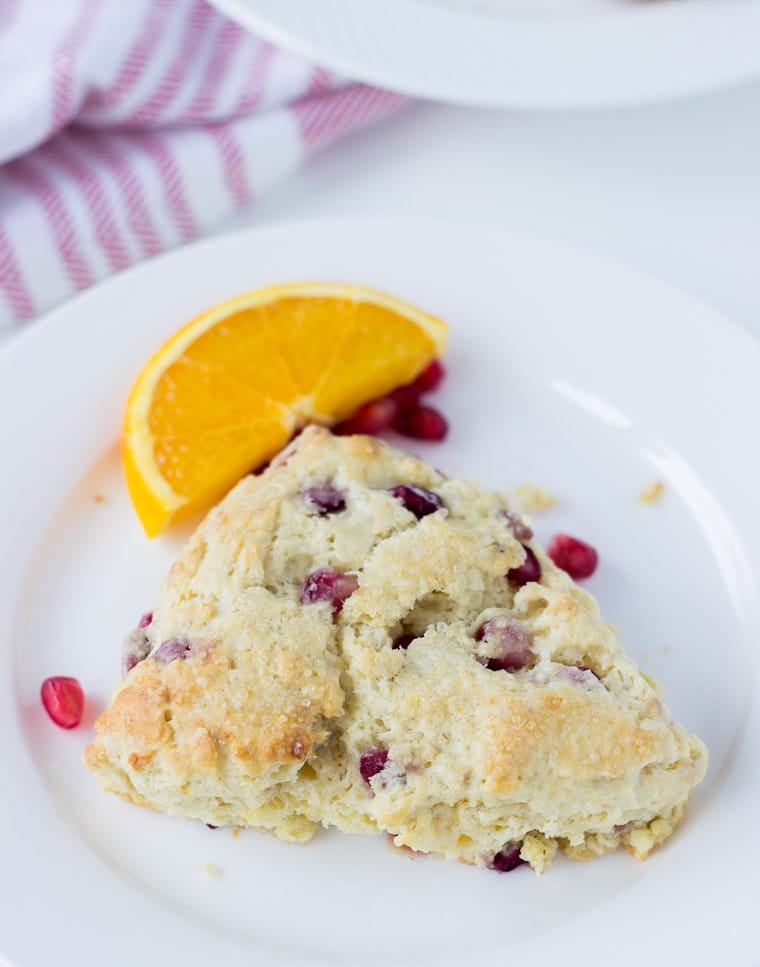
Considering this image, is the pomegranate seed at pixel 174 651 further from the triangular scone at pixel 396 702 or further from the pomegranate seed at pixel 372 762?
the pomegranate seed at pixel 372 762

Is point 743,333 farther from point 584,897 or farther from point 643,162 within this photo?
point 584,897

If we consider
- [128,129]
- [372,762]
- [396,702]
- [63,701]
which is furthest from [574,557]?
[128,129]

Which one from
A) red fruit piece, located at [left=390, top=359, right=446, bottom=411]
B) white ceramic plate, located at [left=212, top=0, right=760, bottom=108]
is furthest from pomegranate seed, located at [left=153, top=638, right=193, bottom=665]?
white ceramic plate, located at [left=212, top=0, right=760, bottom=108]

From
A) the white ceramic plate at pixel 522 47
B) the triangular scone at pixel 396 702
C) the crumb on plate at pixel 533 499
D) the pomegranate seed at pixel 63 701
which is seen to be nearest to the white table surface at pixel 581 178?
the white ceramic plate at pixel 522 47

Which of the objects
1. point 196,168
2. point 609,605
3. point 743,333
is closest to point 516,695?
point 609,605

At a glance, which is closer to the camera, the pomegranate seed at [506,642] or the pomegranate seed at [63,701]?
the pomegranate seed at [506,642]

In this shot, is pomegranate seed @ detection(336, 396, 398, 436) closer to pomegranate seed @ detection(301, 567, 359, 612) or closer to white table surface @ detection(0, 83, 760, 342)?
pomegranate seed @ detection(301, 567, 359, 612)
